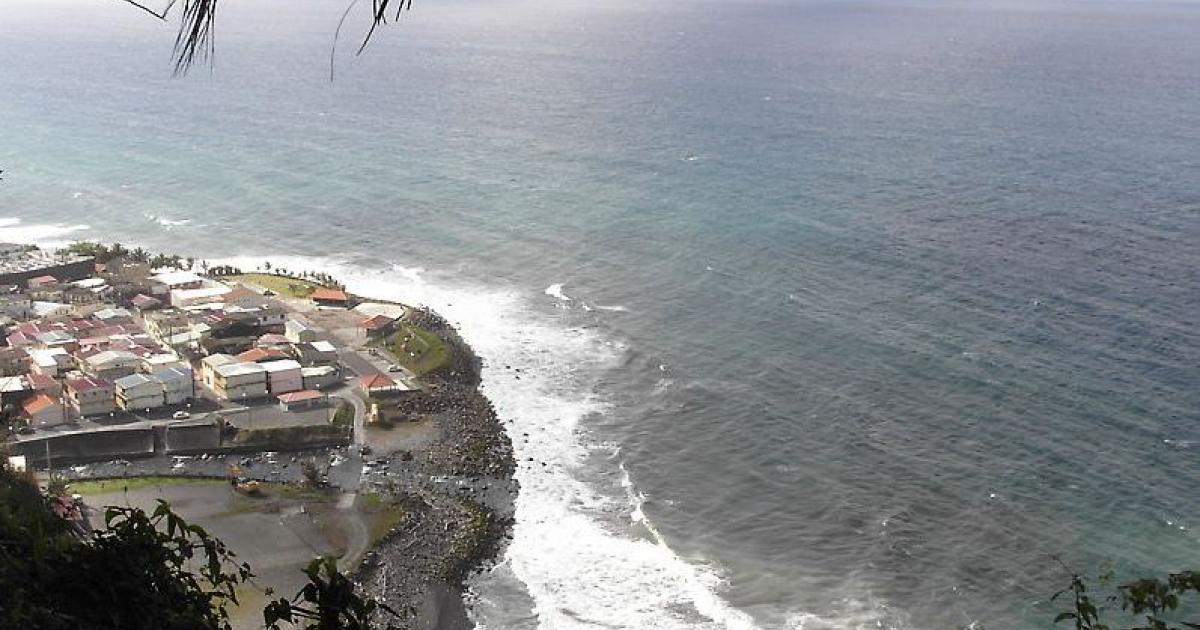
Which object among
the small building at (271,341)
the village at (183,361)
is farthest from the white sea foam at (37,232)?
Result: the small building at (271,341)

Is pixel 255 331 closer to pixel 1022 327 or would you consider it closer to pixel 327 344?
pixel 327 344

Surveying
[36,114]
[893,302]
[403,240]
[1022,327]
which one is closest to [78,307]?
[403,240]

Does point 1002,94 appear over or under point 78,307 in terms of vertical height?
over

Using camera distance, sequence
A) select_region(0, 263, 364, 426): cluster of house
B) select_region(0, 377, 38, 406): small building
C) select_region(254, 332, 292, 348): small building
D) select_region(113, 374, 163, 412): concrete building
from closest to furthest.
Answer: select_region(0, 377, 38, 406): small building → select_region(113, 374, 163, 412): concrete building → select_region(0, 263, 364, 426): cluster of house → select_region(254, 332, 292, 348): small building

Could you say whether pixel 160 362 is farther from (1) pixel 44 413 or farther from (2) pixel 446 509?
(2) pixel 446 509

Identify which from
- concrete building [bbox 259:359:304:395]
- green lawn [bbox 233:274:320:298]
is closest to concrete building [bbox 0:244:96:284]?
green lawn [bbox 233:274:320:298]

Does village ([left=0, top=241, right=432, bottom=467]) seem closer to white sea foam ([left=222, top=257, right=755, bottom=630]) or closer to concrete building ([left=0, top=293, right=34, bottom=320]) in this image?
concrete building ([left=0, top=293, right=34, bottom=320])
